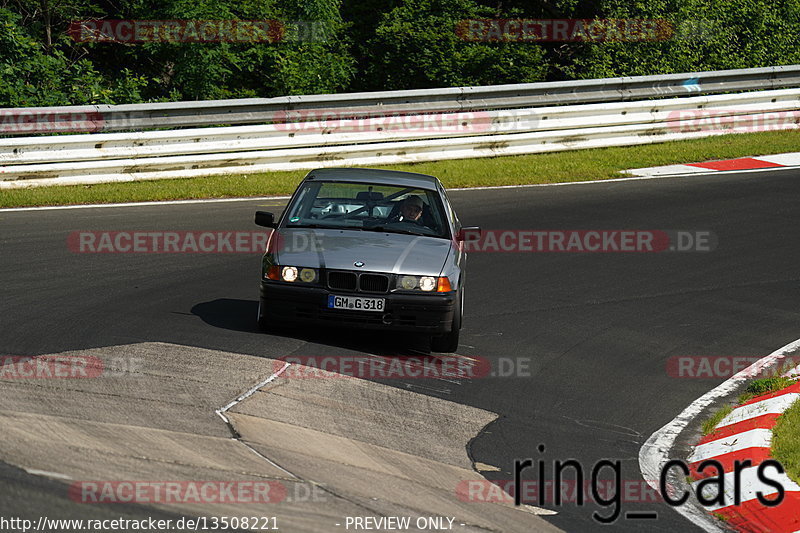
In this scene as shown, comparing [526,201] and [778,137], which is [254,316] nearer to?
[526,201]

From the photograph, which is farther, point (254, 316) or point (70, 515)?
point (254, 316)

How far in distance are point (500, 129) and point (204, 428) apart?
43.6 feet

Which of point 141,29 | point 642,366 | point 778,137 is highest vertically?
point 141,29

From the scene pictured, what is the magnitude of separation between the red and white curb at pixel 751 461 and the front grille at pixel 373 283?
2.77 meters

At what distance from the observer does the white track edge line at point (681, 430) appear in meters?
6.68

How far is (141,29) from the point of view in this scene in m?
21.5

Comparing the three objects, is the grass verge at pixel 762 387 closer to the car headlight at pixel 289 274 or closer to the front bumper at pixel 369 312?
the front bumper at pixel 369 312

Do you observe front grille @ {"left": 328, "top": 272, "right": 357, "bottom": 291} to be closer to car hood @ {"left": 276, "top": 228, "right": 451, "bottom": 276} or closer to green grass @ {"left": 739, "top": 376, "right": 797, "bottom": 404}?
car hood @ {"left": 276, "top": 228, "right": 451, "bottom": 276}

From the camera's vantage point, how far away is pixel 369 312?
30.0 feet

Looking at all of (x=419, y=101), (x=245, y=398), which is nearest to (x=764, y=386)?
(x=245, y=398)

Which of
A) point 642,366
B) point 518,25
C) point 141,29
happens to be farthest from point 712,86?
point 642,366

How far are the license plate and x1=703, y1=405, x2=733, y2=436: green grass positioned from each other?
269 cm

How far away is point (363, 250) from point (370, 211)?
3.17ft

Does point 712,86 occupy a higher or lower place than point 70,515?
higher
